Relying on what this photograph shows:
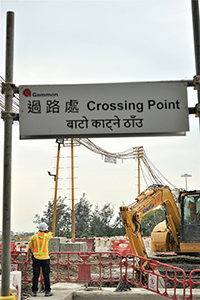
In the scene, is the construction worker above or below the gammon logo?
below

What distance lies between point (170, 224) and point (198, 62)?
33.7 feet

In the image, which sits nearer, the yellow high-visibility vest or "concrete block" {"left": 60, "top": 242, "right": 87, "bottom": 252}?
the yellow high-visibility vest

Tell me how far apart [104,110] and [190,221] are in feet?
31.1

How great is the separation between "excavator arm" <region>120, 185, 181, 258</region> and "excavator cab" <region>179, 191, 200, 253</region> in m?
0.50

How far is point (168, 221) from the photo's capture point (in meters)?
15.6

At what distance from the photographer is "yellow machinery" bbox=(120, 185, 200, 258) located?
12781 millimetres

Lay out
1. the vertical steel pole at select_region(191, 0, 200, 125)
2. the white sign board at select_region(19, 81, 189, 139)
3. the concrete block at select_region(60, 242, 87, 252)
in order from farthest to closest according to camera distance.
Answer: the concrete block at select_region(60, 242, 87, 252) < the white sign board at select_region(19, 81, 189, 139) < the vertical steel pole at select_region(191, 0, 200, 125)

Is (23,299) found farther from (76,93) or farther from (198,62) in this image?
(198,62)

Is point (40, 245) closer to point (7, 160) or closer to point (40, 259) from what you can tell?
point (40, 259)

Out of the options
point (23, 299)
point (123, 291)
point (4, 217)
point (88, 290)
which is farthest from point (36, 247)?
point (4, 217)

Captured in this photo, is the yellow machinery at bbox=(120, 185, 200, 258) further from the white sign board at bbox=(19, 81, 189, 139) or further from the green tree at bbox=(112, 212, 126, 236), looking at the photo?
the green tree at bbox=(112, 212, 126, 236)

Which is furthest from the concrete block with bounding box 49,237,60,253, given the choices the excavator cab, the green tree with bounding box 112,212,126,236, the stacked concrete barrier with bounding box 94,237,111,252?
the green tree with bounding box 112,212,126,236

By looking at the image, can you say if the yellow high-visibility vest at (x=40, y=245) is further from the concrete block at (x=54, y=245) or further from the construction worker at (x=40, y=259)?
the concrete block at (x=54, y=245)

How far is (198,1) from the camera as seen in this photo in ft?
20.8
